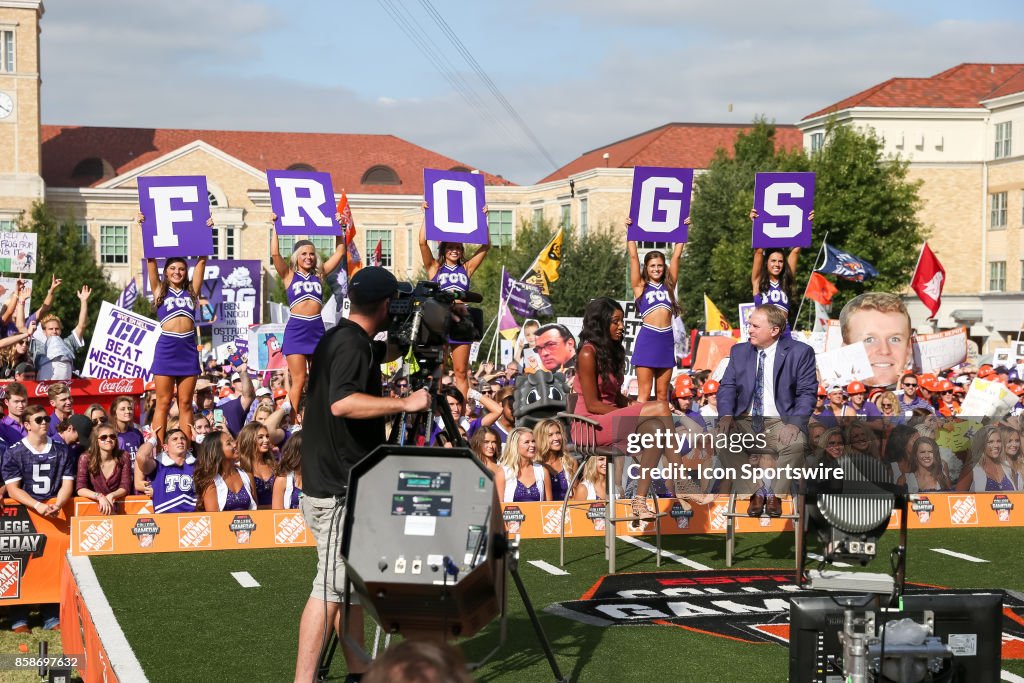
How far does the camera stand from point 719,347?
2314cm

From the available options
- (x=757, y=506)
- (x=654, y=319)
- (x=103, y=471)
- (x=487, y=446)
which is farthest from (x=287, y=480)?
(x=757, y=506)

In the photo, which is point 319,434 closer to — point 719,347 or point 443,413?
point 443,413

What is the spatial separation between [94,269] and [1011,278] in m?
46.5

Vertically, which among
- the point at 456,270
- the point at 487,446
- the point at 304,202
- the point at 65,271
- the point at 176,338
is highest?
the point at 304,202

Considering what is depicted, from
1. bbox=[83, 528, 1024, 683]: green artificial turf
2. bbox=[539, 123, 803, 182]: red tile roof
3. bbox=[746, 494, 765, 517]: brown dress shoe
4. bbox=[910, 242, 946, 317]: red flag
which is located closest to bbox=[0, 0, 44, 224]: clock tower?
bbox=[539, 123, 803, 182]: red tile roof

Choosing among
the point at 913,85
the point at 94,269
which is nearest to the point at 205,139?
the point at 94,269

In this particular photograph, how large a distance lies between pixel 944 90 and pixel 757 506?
70562 mm

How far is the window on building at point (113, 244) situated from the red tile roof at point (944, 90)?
4299cm

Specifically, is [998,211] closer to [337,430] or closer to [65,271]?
[65,271]

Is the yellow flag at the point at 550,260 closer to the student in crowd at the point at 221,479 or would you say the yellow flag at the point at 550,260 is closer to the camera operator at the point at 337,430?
the student in crowd at the point at 221,479

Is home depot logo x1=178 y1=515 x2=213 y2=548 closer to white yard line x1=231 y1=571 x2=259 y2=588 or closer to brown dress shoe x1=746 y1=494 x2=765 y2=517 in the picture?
white yard line x1=231 y1=571 x2=259 y2=588

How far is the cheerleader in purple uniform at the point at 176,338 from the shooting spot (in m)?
Result: 12.3

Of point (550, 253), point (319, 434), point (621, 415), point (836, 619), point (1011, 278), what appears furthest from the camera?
point (1011, 278)

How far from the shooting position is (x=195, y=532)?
1070cm
